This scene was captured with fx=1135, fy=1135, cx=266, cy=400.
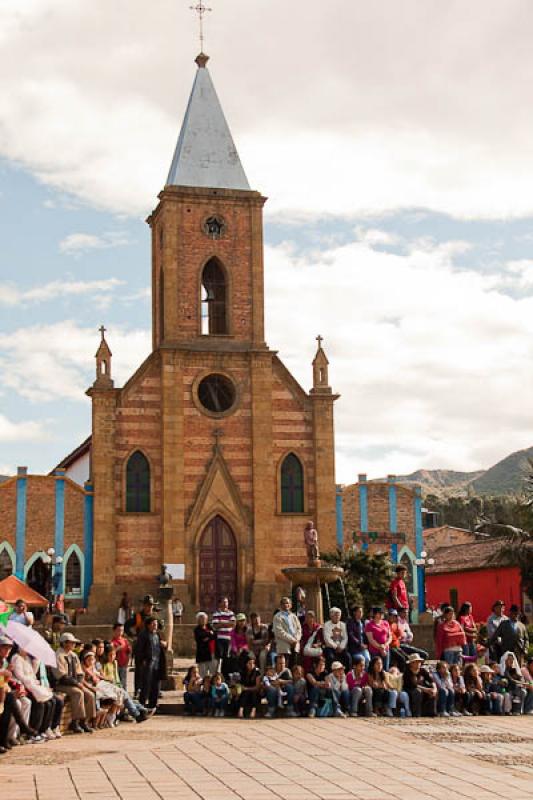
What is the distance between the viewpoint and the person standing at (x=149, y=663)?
753 inches

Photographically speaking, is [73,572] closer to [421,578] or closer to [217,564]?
[217,564]

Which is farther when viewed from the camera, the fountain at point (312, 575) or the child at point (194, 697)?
the fountain at point (312, 575)

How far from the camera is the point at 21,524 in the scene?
37625 millimetres

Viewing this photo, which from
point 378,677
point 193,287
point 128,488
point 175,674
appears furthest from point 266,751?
point 193,287

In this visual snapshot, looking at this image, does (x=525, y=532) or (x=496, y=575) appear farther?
(x=496, y=575)

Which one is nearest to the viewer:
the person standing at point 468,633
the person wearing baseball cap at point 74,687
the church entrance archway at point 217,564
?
the person wearing baseball cap at point 74,687

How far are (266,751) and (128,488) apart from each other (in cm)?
2449

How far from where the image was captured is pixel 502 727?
56.8ft

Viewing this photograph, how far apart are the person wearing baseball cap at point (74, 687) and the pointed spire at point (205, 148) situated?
2627cm

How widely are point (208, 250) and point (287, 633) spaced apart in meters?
22.7

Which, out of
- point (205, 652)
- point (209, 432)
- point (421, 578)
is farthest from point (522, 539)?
point (205, 652)

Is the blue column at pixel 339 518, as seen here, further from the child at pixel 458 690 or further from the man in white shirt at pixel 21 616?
the man in white shirt at pixel 21 616

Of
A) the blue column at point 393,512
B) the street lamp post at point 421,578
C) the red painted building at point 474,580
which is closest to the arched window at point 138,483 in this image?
the blue column at point 393,512

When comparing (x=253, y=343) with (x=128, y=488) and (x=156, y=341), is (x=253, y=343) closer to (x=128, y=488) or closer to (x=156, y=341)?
(x=156, y=341)
